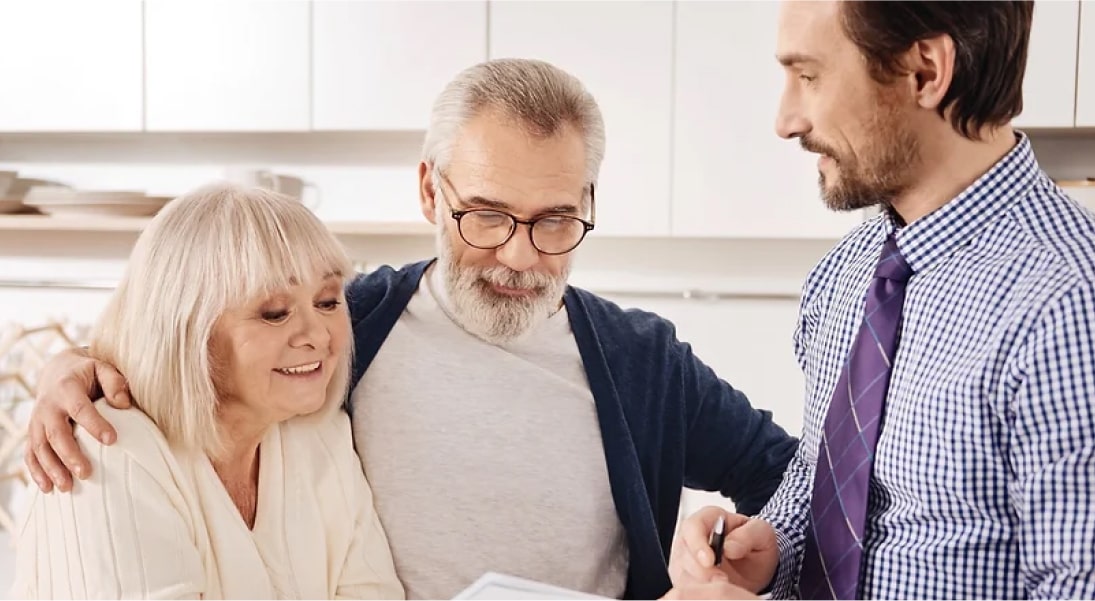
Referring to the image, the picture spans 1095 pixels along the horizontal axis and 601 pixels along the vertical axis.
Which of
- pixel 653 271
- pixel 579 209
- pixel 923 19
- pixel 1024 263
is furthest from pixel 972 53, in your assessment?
pixel 653 271

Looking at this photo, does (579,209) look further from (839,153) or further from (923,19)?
(923,19)

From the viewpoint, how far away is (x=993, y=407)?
2.87 ft

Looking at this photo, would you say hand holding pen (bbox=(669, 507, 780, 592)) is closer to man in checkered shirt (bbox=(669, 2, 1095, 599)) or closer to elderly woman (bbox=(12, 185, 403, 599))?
man in checkered shirt (bbox=(669, 2, 1095, 599))

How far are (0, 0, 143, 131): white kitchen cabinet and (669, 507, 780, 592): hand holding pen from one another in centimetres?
262

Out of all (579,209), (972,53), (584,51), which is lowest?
(579,209)

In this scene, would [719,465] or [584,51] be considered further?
[584,51]

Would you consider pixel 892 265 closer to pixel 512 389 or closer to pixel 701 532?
pixel 701 532

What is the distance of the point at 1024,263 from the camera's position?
0.89m

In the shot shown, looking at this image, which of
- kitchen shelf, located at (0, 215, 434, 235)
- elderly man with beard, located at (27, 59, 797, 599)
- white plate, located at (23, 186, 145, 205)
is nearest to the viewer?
elderly man with beard, located at (27, 59, 797, 599)

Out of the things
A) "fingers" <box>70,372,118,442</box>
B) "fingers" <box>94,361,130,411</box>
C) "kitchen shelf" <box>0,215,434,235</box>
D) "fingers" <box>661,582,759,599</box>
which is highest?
"kitchen shelf" <box>0,215,434,235</box>

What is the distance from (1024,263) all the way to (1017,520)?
227 millimetres

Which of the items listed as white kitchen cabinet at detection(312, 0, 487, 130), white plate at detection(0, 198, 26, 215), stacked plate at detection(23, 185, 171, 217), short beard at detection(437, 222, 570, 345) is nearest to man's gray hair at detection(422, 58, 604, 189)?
short beard at detection(437, 222, 570, 345)

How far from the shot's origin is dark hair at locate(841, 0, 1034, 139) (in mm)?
956

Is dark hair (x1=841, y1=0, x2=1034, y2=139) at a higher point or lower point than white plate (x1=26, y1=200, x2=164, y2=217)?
higher
